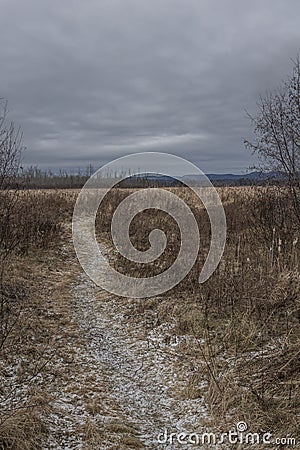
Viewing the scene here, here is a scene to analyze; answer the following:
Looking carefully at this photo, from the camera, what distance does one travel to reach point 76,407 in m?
3.75

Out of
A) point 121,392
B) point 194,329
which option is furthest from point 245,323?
point 121,392

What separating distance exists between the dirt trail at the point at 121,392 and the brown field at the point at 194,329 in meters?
0.04

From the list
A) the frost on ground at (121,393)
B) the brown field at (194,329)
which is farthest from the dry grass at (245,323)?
the frost on ground at (121,393)

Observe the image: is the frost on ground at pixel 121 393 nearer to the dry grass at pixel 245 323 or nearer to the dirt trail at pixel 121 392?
the dirt trail at pixel 121 392

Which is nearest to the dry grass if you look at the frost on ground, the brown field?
the brown field

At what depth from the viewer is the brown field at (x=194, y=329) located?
135 inches

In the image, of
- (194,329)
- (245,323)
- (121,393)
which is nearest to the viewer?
(121,393)

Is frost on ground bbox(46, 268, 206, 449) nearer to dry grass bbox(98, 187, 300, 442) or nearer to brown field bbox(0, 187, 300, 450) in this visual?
brown field bbox(0, 187, 300, 450)

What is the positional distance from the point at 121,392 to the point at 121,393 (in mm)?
20

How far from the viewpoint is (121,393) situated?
13.4ft

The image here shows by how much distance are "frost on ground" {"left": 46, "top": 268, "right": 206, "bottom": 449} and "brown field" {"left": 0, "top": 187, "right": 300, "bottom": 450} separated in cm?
4

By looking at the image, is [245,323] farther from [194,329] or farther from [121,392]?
[121,392]

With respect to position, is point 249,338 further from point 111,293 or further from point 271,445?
point 111,293

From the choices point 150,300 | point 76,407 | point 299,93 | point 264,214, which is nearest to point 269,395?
point 76,407
